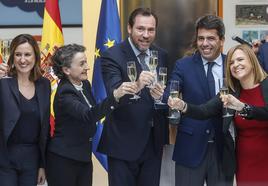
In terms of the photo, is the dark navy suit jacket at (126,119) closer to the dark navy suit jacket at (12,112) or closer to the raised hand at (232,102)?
the dark navy suit jacket at (12,112)

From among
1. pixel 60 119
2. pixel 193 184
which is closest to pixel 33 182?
pixel 60 119

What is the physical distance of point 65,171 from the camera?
4035mm

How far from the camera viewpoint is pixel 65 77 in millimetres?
4141

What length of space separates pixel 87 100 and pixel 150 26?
73 centimetres

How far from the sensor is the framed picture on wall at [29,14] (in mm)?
6930

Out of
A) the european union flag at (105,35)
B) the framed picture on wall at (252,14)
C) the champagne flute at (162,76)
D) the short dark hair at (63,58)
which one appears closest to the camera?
the champagne flute at (162,76)

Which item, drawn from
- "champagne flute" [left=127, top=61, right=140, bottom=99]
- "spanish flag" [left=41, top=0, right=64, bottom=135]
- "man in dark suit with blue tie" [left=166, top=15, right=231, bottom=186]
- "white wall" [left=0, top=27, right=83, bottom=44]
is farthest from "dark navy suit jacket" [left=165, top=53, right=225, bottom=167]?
"white wall" [left=0, top=27, right=83, bottom=44]

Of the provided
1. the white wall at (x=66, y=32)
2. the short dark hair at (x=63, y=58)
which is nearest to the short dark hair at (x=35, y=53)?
the short dark hair at (x=63, y=58)

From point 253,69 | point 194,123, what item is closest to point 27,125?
point 194,123

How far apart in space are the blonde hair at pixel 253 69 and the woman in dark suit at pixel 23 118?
1.32 metres

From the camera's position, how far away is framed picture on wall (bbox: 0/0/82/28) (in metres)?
6.93

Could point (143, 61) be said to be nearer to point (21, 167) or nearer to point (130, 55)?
point (130, 55)

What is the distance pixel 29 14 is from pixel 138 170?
357 cm

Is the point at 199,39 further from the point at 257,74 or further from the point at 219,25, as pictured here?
the point at 257,74
